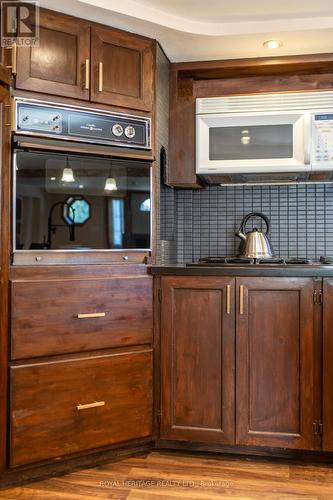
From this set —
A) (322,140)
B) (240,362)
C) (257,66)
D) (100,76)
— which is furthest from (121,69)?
(240,362)

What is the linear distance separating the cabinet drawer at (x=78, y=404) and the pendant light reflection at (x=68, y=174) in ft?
2.66

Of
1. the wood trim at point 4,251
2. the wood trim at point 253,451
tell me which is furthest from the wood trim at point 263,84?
the wood trim at point 253,451

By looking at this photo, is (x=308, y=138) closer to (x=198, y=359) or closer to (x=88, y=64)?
(x=88, y=64)

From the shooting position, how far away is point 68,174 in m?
2.02

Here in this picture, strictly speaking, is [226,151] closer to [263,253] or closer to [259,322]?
[263,253]

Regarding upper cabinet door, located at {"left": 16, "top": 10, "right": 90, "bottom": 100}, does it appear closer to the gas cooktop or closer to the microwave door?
the microwave door

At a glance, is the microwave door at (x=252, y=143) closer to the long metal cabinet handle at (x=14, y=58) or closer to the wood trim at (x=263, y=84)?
the wood trim at (x=263, y=84)

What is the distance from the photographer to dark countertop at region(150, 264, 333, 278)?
2.05 metres

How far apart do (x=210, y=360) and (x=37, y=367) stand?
0.80 meters

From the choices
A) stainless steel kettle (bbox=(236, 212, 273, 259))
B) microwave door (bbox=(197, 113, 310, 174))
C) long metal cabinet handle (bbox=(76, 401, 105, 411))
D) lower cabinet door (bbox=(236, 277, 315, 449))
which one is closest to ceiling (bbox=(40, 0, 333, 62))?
microwave door (bbox=(197, 113, 310, 174))

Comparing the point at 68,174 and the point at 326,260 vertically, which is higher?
the point at 68,174

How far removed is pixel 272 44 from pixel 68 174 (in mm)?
1280

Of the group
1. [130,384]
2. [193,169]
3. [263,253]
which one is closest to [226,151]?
[193,169]

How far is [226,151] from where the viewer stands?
2.53 meters
